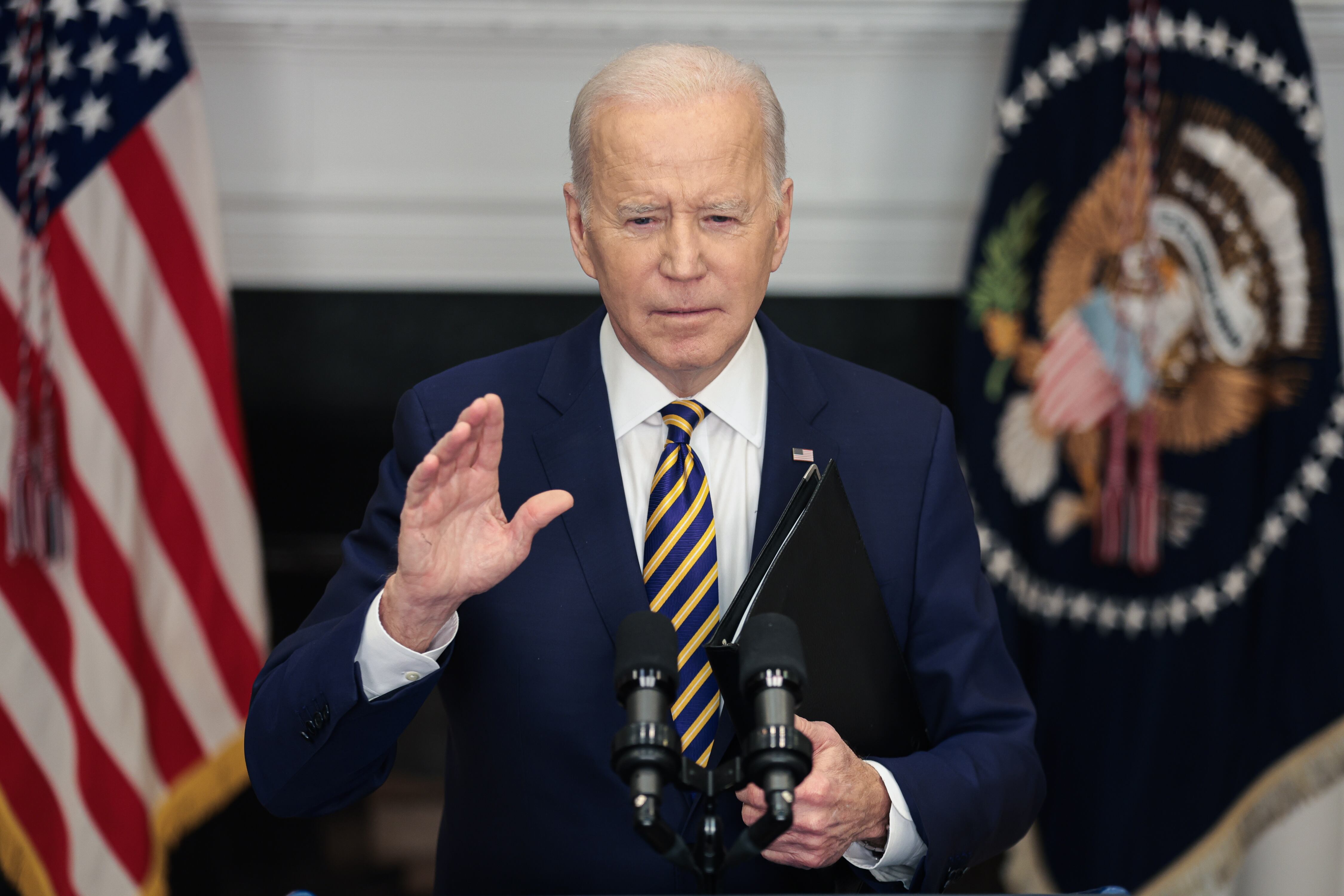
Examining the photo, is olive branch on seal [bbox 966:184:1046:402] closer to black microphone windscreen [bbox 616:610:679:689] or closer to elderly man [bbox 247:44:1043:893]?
elderly man [bbox 247:44:1043:893]

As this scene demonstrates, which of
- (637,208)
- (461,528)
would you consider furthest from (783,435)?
(461,528)

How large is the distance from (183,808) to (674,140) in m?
2.16

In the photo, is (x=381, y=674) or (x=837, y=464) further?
(x=837, y=464)

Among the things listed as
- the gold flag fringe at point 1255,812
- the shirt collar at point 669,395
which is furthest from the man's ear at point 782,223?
the gold flag fringe at point 1255,812

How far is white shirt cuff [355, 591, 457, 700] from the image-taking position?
1.31 meters

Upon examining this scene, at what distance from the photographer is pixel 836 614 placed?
1398 millimetres

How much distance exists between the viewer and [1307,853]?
120 inches

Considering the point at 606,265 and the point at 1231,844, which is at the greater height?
the point at 606,265

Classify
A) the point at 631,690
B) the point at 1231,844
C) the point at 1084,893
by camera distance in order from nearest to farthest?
1. the point at 631,690
2. the point at 1084,893
3. the point at 1231,844

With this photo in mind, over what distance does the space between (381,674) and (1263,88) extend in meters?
2.27

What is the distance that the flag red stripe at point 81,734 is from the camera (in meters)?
2.63

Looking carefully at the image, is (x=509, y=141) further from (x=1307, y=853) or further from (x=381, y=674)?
(x=1307, y=853)

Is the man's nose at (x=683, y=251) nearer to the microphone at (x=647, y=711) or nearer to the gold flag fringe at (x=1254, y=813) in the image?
the microphone at (x=647, y=711)

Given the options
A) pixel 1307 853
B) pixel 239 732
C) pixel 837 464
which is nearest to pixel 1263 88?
pixel 837 464
